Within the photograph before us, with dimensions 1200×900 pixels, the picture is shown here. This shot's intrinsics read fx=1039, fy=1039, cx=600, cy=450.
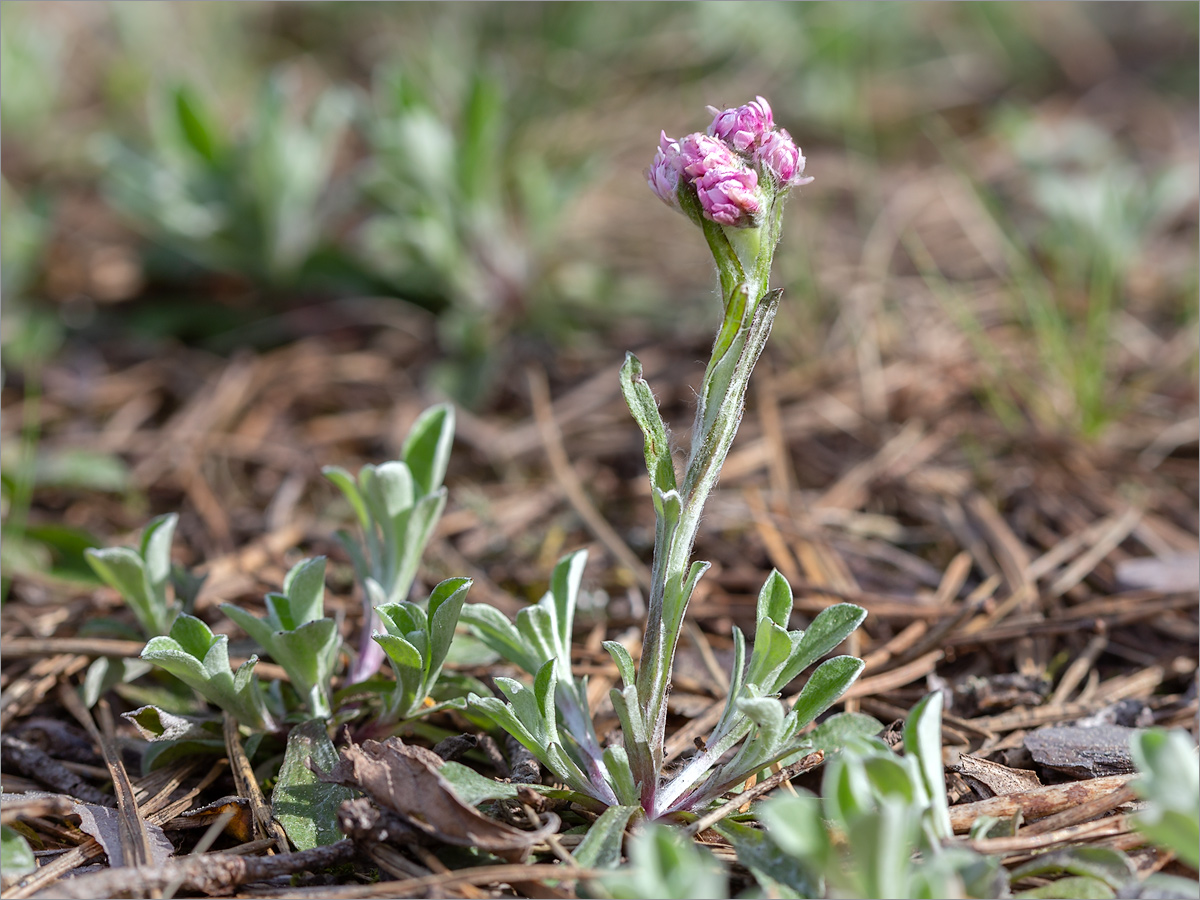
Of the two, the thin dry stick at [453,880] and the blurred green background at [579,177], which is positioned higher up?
→ the blurred green background at [579,177]

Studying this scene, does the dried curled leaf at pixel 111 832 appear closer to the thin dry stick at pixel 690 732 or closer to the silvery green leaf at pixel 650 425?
the thin dry stick at pixel 690 732

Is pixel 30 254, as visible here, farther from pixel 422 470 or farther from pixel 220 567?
pixel 422 470

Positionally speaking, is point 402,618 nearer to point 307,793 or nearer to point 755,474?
point 307,793

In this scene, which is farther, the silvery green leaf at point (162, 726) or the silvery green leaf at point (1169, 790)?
the silvery green leaf at point (162, 726)

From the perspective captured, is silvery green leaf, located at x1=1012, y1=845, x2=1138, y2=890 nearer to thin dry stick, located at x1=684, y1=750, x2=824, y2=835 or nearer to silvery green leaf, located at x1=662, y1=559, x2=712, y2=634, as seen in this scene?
thin dry stick, located at x1=684, y1=750, x2=824, y2=835

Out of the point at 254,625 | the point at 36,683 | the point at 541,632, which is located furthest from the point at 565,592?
the point at 36,683

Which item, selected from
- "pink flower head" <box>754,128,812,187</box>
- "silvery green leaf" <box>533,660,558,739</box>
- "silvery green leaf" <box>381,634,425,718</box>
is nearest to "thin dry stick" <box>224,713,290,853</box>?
"silvery green leaf" <box>381,634,425,718</box>

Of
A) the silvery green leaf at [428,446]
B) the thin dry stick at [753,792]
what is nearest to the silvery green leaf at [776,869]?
the thin dry stick at [753,792]

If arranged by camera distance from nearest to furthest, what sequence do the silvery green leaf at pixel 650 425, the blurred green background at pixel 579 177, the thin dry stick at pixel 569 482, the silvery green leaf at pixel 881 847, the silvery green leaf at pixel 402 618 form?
the silvery green leaf at pixel 881 847 < the silvery green leaf at pixel 650 425 < the silvery green leaf at pixel 402 618 < the thin dry stick at pixel 569 482 < the blurred green background at pixel 579 177
